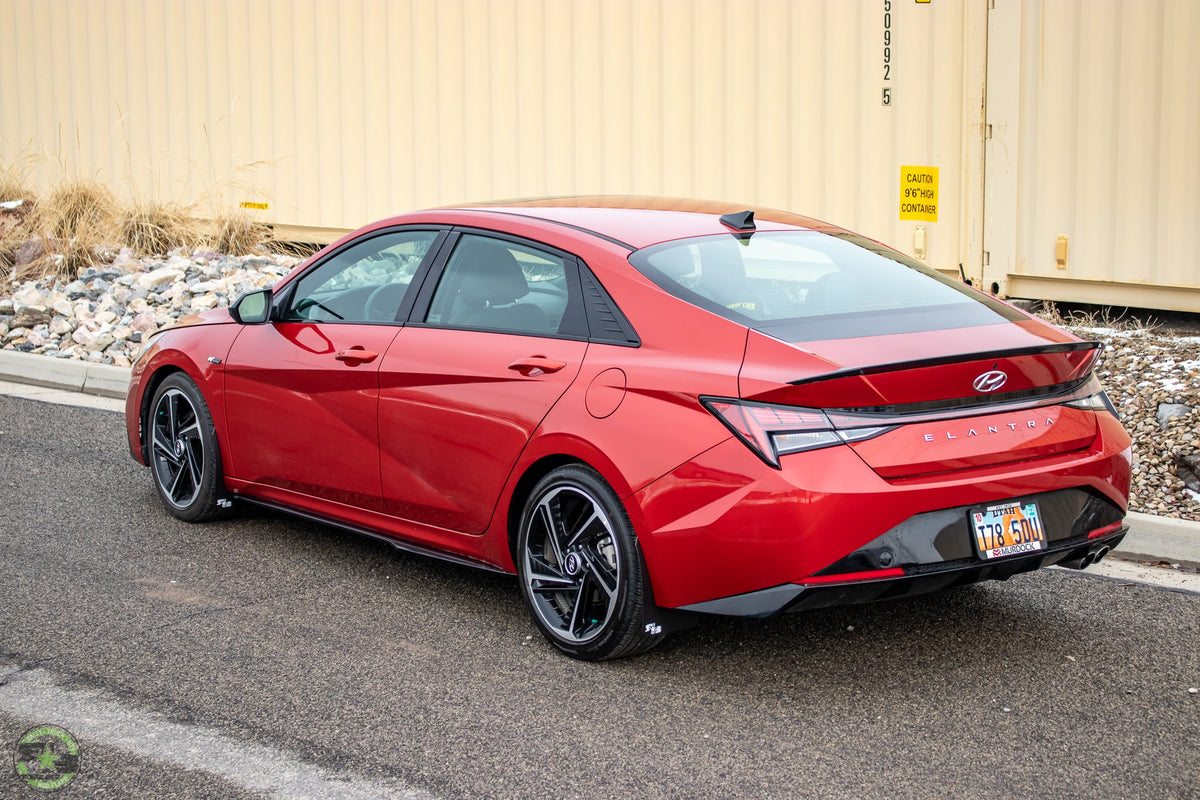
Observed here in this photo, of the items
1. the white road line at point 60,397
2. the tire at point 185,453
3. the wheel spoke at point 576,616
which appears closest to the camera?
the wheel spoke at point 576,616

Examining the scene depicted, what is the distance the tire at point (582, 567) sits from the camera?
13.4 feet

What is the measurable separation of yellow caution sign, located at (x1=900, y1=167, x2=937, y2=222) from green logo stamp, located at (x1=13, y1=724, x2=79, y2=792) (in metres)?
7.61

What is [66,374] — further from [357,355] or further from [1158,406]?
[1158,406]

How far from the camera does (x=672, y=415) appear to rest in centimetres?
394

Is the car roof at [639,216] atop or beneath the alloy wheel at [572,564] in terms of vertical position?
atop

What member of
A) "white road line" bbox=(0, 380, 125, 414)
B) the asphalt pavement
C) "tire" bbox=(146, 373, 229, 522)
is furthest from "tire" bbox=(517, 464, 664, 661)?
"white road line" bbox=(0, 380, 125, 414)

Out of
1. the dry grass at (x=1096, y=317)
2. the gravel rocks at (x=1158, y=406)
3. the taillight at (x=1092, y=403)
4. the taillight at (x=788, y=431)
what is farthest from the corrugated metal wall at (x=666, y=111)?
the taillight at (x=788, y=431)

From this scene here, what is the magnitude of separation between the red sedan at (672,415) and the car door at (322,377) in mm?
13

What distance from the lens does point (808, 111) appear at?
10.2 metres

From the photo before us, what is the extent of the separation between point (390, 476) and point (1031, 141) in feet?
20.1

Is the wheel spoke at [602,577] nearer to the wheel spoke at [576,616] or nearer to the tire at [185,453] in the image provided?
the wheel spoke at [576,616]

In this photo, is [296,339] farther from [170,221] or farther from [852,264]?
[170,221]

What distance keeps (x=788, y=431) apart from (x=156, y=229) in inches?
416

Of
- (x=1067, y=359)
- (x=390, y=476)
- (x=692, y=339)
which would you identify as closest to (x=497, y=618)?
(x=390, y=476)
